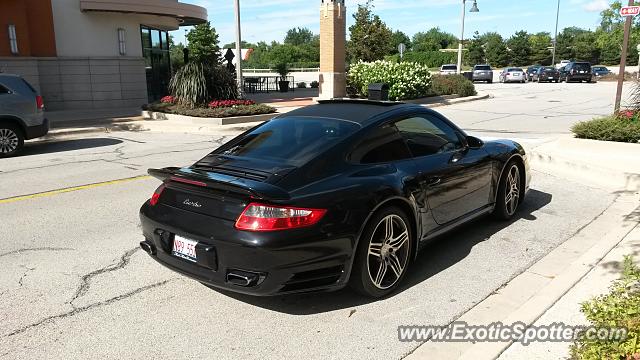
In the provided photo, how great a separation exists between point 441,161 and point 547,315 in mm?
1669

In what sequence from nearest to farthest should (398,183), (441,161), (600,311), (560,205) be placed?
(600,311) < (398,183) < (441,161) < (560,205)

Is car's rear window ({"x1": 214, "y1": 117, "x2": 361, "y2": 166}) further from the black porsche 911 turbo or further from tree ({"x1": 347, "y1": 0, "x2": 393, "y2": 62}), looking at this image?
tree ({"x1": 347, "y1": 0, "x2": 393, "y2": 62})

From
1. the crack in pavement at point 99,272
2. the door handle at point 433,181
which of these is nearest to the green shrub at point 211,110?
the crack in pavement at point 99,272

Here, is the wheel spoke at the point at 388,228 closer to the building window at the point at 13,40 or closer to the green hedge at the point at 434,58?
the building window at the point at 13,40

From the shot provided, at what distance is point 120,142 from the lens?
13.8 metres

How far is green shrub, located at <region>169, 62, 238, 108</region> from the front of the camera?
60.2ft

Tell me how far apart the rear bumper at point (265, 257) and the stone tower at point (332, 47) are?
2066 centimetres

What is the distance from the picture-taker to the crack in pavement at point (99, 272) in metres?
4.32

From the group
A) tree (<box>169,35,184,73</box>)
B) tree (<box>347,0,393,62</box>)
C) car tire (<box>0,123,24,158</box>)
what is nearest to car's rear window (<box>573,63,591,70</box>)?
tree (<box>347,0,393,62</box>)

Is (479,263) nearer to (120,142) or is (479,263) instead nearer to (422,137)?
(422,137)

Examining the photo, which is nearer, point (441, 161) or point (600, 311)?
point (600, 311)

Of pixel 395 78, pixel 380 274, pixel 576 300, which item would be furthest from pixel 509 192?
pixel 395 78

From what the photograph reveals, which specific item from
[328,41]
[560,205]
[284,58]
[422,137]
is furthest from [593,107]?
[284,58]

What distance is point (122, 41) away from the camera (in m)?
21.2
